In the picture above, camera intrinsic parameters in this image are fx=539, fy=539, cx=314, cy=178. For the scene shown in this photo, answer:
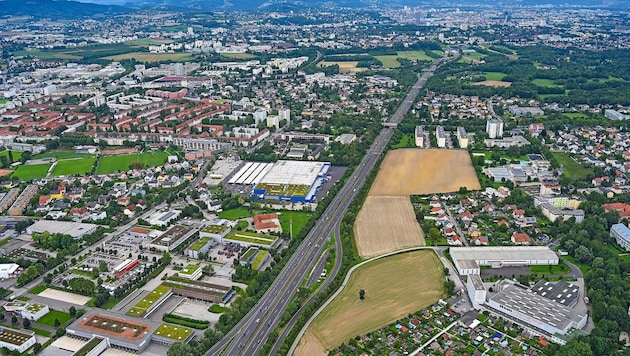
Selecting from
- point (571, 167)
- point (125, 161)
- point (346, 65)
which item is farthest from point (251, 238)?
point (346, 65)

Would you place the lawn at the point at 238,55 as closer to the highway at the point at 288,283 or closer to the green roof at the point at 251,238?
the highway at the point at 288,283

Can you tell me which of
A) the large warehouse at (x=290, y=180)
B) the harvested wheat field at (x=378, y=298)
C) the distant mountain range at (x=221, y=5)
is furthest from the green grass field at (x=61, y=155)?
the distant mountain range at (x=221, y=5)

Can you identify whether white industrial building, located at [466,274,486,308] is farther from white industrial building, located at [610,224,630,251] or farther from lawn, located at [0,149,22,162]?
lawn, located at [0,149,22,162]

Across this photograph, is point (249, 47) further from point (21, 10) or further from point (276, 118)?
point (21, 10)

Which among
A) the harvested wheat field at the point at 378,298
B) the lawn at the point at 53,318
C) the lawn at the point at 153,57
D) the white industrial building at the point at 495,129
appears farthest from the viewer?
the lawn at the point at 153,57

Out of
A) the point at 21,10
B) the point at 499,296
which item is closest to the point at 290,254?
the point at 499,296

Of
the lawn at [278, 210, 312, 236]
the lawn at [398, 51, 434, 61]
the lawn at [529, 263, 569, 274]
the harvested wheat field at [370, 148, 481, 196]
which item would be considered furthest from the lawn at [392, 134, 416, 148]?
the lawn at [398, 51, 434, 61]
